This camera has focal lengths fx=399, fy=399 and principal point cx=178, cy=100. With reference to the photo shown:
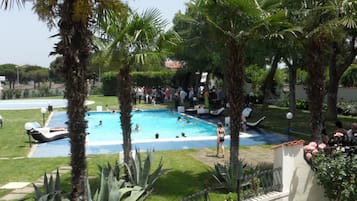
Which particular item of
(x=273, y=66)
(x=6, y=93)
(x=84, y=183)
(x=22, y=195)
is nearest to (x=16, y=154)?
(x=22, y=195)

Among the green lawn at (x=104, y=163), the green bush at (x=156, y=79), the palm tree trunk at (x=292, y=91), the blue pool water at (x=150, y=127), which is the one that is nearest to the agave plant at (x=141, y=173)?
the green lawn at (x=104, y=163)

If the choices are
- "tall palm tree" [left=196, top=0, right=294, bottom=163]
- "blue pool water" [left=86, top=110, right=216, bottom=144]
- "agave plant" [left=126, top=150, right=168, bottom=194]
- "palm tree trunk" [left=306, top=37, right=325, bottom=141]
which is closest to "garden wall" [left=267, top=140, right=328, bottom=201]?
"tall palm tree" [left=196, top=0, right=294, bottom=163]

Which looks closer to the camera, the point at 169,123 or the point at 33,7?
the point at 33,7

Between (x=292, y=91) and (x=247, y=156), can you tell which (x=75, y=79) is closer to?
(x=247, y=156)

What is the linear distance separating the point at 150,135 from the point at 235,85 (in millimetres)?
13401

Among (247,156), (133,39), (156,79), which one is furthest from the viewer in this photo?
(156,79)

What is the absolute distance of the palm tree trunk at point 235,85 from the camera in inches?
392

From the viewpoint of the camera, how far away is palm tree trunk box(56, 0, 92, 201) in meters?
5.68

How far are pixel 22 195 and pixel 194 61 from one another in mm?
24406

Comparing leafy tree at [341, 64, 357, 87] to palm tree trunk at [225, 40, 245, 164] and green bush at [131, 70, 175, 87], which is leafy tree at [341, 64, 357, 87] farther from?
palm tree trunk at [225, 40, 245, 164]

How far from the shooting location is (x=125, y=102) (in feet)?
33.0

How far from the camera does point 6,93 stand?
50.8 m

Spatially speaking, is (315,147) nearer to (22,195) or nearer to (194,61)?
(22,195)

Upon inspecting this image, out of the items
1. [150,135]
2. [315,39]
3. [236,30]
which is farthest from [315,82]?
[150,135]
